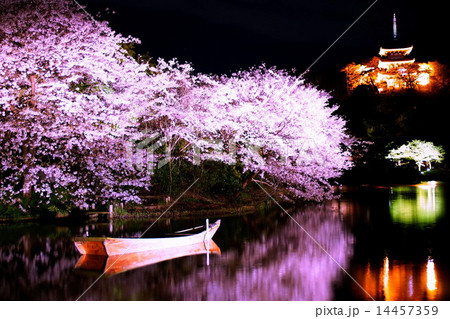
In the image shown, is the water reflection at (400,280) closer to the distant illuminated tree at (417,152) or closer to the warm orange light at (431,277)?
the warm orange light at (431,277)

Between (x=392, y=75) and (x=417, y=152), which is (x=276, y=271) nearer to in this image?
(x=417, y=152)

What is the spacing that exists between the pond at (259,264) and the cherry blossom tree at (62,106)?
1931mm

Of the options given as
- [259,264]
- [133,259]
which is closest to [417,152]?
[259,264]

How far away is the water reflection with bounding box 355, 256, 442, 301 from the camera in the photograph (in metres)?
9.40

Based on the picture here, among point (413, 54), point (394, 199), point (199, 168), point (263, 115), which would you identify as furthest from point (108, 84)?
point (413, 54)

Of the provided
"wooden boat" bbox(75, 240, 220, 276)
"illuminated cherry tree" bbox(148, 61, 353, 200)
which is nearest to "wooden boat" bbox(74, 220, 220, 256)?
"wooden boat" bbox(75, 240, 220, 276)

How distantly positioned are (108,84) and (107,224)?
6.11 metres

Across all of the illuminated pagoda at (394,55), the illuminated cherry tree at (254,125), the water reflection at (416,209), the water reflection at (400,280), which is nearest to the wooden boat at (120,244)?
the water reflection at (400,280)

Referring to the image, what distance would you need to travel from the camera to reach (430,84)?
73312mm

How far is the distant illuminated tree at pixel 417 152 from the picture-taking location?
50344 mm

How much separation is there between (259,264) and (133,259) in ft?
11.0

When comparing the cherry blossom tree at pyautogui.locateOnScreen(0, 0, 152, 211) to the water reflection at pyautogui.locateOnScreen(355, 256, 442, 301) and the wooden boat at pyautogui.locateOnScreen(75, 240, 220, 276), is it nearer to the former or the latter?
the wooden boat at pyautogui.locateOnScreen(75, 240, 220, 276)

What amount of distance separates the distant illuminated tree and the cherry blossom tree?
3520 cm
